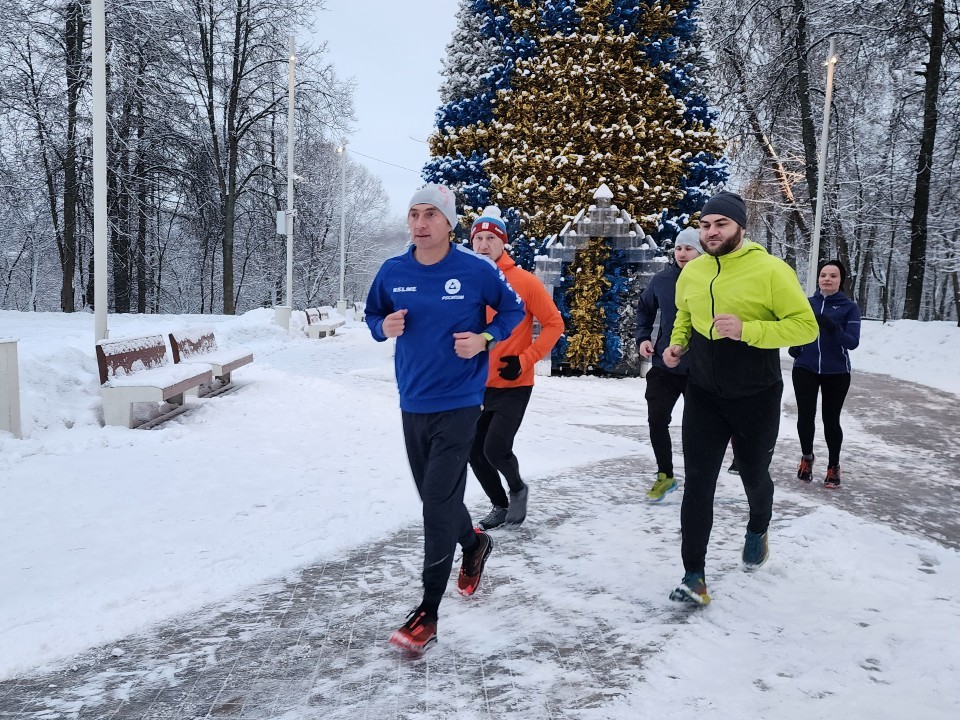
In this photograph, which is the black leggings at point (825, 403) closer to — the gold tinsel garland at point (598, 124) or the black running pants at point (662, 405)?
the black running pants at point (662, 405)

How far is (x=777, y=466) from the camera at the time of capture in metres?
7.12

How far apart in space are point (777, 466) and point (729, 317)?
425cm

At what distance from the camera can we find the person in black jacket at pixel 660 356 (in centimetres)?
550

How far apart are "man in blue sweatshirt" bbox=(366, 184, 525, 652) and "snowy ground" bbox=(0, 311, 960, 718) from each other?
0.45 meters

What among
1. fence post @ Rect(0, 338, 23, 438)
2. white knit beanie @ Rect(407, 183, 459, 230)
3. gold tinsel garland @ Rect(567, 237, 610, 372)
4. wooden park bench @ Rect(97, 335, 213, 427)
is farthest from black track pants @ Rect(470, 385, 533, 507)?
gold tinsel garland @ Rect(567, 237, 610, 372)

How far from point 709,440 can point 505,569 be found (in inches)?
54.4

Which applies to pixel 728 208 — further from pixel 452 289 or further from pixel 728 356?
pixel 452 289

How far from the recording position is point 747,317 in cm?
362

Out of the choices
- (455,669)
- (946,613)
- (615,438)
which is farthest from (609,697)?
(615,438)

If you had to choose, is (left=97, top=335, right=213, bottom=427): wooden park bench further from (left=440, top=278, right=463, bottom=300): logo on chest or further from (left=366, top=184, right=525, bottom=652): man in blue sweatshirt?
(left=440, top=278, right=463, bottom=300): logo on chest

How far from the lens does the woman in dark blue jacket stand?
20.5 ft

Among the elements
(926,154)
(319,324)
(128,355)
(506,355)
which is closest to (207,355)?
(128,355)

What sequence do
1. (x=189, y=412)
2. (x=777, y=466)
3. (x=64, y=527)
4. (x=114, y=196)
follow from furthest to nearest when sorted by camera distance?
1. (x=114, y=196)
2. (x=189, y=412)
3. (x=777, y=466)
4. (x=64, y=527)

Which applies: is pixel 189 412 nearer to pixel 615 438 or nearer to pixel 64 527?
pixel 64 527
